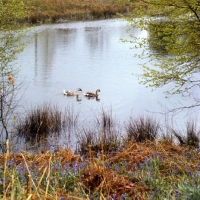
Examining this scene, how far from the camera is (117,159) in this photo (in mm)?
6039

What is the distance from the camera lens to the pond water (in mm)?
13172

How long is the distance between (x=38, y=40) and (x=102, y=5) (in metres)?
20.3

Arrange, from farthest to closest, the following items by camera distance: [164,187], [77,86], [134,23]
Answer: [77,86], [134,23], [164,187]

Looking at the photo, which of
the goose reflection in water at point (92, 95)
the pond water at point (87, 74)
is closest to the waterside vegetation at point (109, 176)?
the pond water at point (87, 74)

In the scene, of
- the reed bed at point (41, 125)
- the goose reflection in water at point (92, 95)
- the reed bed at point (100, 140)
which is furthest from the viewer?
the goose reflection in water at point (92, 95)

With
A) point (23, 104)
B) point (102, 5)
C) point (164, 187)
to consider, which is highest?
point (102, 5)

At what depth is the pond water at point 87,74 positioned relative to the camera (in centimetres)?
1317

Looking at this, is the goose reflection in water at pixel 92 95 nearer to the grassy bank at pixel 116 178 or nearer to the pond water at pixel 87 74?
the pond water at pixel 87 74

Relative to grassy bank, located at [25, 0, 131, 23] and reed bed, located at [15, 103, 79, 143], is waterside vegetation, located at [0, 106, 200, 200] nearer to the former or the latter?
reed bed, located at [15, 103, 79, 143]

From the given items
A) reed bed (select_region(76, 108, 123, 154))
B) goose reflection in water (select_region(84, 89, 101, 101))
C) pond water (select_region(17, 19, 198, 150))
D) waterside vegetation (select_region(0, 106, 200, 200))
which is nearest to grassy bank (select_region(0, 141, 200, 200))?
waterside vegetation (select_region(0, 106, 200, 200))

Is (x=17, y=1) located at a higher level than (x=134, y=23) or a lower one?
higher

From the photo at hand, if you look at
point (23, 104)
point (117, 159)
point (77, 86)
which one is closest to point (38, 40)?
point (77, 86)

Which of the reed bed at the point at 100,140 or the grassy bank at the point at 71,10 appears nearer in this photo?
the reed bed at the point at 100,140

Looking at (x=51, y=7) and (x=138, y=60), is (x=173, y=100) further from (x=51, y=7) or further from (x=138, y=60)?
(x=51, y=7)
